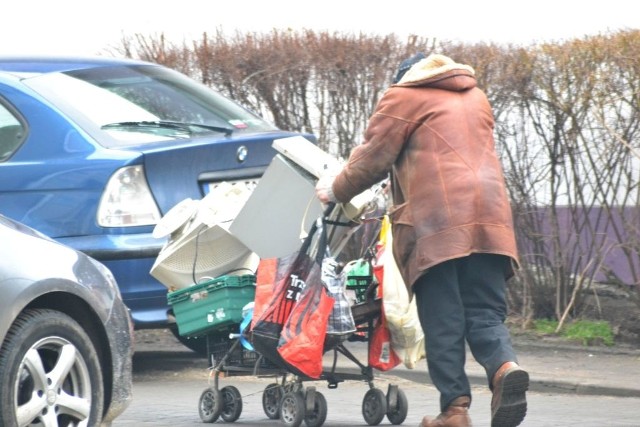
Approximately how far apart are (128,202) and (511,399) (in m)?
2.98

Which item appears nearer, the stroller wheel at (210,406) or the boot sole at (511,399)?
the boot sole at (511,399)

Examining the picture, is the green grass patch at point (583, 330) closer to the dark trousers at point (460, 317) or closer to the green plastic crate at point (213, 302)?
the green plastic crate at point (213, 302)

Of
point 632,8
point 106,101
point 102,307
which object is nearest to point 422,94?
point 102,307

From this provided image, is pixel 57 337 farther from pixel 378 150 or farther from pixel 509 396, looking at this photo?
pixel 509 396

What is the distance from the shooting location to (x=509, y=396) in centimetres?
659

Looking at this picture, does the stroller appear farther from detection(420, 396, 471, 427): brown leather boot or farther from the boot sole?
the boot sole

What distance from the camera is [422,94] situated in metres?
6.79

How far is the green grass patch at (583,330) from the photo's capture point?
9.80 metres

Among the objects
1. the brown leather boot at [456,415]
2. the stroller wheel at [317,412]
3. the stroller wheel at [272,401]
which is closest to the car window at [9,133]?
the stroller wheel at [272,401]

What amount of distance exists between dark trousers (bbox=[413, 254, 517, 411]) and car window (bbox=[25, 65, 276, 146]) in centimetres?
276

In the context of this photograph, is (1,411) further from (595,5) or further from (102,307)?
(595,5)

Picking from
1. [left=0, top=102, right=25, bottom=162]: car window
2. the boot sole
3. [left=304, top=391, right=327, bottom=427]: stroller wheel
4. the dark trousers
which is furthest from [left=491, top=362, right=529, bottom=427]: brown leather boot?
[left=0, top=102, right=25, bottom=162]: car window

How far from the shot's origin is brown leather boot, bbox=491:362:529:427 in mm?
6555

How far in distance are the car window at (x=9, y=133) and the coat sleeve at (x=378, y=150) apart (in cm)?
275
